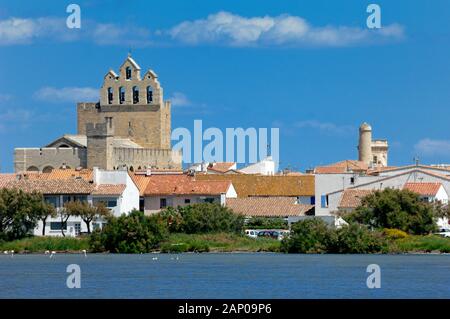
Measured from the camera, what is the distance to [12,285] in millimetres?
43500

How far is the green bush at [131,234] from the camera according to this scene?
62.4 meters

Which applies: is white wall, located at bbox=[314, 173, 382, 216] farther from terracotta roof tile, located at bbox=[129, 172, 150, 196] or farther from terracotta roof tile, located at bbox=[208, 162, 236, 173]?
terracotta roof tile, located at bbox=[208, 162, 236, 173]

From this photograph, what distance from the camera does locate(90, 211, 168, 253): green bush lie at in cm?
6241

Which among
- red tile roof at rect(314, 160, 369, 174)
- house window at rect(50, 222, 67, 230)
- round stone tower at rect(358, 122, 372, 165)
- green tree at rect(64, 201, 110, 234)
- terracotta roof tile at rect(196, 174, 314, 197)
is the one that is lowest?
house window at rect(50, 222, 67, 230)

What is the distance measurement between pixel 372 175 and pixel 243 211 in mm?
7472

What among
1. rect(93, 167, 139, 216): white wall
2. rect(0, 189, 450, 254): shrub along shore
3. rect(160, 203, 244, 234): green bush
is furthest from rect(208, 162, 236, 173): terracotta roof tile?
rect(0, 189, 450, 254): shrub along shore

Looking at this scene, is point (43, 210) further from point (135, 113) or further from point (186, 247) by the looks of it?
point (135, 113)

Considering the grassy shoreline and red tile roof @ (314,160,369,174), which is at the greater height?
red tile roof @ (314,160,369,174)

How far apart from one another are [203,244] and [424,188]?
13081mm

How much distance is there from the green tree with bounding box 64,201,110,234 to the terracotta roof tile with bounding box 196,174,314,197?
13280 mm

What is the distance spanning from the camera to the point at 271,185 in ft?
276

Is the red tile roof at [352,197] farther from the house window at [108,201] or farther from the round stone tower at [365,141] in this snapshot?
the round stone tower at [365,141]

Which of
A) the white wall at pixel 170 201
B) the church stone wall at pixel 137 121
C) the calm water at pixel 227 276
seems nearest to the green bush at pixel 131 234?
the calm water at pixel 227 276
